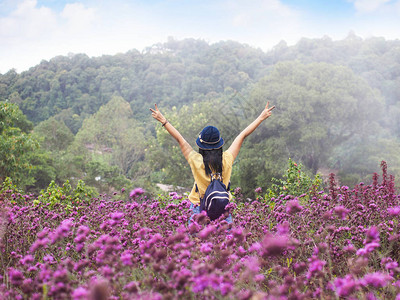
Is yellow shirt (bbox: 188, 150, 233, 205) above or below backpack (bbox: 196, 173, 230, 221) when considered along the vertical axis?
above

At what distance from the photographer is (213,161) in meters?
2.77

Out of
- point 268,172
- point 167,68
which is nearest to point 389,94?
point 268,172

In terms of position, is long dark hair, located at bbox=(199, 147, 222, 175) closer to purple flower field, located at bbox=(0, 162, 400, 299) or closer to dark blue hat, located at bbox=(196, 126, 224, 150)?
dark blue hat, located at bbox=(196, 126, 224, 150)

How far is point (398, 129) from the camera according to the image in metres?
25.6

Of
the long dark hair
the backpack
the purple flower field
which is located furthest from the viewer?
the long dark hair

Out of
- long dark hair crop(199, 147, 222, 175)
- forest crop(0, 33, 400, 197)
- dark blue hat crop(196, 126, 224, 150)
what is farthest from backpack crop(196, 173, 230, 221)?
forest crop(0, 33, 400, 197)

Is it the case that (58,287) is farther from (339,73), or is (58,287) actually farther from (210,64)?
(210,64)

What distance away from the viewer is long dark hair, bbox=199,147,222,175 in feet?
9.07

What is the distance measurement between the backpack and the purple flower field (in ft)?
0.55

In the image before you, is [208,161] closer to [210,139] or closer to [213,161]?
[213,161]

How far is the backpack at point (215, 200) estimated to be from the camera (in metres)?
2.59

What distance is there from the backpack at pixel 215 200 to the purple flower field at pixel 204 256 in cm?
17

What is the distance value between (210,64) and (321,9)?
22.0 meters

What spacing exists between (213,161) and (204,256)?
1.05 m
